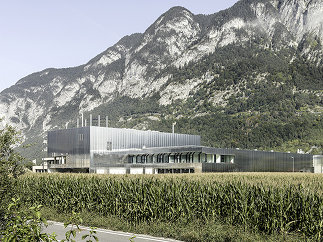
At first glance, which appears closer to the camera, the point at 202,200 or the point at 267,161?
the point at 202,200

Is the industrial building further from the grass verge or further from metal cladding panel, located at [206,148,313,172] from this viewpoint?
the grass verge

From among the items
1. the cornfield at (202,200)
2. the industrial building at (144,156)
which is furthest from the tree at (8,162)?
the industrial building at (144,156)

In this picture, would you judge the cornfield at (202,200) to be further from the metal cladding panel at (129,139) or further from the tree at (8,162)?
the metal cladding panel at (129,139)

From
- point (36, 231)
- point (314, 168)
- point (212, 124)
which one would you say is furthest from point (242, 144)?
point (36, 231)

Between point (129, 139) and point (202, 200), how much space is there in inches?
2505

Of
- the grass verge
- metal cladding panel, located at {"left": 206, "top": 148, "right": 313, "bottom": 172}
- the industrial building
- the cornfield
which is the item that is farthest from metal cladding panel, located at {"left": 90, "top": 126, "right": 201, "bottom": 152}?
the grass verge

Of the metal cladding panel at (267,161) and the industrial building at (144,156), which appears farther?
the metal cladding panel at (267,161)

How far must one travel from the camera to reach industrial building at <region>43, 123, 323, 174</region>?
60.7 metres

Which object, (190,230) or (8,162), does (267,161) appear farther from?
(8,162)

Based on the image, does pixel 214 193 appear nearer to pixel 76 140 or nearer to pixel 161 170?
pixel 161 170

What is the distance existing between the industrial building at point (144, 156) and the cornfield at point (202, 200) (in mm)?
35098

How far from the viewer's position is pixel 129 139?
80625 millimetres

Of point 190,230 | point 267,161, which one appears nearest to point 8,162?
point 190,230

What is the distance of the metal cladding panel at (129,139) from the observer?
240ft
